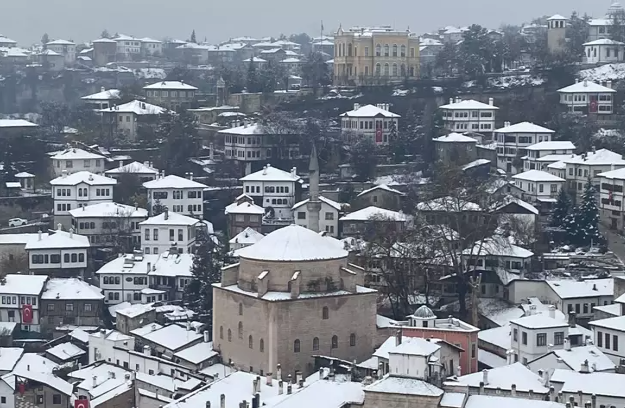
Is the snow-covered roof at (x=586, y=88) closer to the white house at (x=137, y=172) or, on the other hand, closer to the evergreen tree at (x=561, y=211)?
the evergreen tree at (x=561, y=211)

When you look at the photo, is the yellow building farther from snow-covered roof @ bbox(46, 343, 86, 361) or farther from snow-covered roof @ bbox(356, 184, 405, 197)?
snow-covered roof @ bbox(46, 343, 86, 361)

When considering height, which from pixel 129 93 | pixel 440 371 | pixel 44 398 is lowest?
pixel 44 398

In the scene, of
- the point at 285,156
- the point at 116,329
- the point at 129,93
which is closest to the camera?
the point at 116,329

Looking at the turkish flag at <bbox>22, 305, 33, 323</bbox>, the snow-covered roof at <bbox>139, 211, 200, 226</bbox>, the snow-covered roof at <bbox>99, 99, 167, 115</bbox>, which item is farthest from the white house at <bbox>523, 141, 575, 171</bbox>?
the turkish flag at <bbox>22, 305, 33, 323</bbox>

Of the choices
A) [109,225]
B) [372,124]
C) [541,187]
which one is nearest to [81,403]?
[109,225]

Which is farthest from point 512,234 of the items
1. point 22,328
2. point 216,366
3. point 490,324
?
point 22,328

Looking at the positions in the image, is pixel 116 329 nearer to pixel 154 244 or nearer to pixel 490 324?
pixel 154 244
